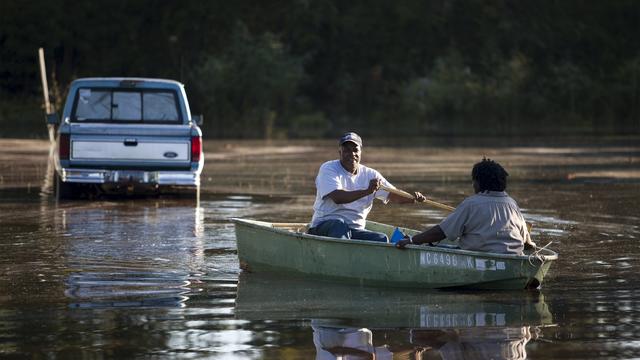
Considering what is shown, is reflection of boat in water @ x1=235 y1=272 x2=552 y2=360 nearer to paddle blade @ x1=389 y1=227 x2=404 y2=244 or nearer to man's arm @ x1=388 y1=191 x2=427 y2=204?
paddle blade @ x1=389 y1=227 x2=404 y2=244

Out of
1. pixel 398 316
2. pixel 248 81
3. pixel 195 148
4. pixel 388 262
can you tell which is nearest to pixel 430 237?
pixel 388 262

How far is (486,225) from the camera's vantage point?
40.7 feet

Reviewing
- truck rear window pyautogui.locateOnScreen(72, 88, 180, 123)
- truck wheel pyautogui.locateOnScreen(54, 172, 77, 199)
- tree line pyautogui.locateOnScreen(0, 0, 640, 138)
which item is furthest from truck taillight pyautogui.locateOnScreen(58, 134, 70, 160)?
tree line pyautogui.locateOnScreen(0, 0, 640, 138)

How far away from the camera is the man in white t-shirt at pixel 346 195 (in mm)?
13469

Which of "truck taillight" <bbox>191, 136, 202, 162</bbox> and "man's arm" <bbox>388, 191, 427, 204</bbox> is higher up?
"truck taillight" <bbox>191, 136, 202, 162</bbox>

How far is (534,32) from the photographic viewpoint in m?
74.1

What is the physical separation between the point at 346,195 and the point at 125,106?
1048cm

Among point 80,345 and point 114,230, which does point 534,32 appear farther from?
point 80,345

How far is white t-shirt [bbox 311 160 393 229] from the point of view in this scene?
44.5 feet

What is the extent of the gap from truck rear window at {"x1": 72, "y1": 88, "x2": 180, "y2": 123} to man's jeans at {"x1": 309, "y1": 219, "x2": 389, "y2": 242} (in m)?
10.1

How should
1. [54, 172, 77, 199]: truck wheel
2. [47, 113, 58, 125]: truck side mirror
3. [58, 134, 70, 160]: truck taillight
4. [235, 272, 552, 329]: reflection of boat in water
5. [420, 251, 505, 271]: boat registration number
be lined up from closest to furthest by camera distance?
[235, 272, 552, 329]: reflection of boat in water, [420, 251, 505, 271]: boat registration number, [58, 134, 70, 160]: truck taillight, [54, 172, 77, 199]: truck wheel, [47, 113, 58, 125]: truck side mirror

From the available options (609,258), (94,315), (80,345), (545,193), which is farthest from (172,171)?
(80,345)

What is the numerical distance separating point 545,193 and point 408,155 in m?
13.4

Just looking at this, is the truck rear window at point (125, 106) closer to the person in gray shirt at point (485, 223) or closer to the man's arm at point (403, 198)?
the man's arm at point (403, 198)
